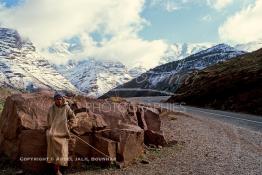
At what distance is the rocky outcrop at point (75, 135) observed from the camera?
13.4 m

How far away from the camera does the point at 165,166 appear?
46.5ft

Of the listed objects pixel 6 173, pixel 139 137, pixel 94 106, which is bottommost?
pixel 6 173

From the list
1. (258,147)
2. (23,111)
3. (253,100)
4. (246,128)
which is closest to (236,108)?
(253,100)

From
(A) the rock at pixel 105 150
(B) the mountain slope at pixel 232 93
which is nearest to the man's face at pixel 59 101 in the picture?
(A) the rock at pixel 105 150

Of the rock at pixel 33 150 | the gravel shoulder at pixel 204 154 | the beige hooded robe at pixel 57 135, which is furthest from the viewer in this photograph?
the gravel shoulder at pixel 204 154

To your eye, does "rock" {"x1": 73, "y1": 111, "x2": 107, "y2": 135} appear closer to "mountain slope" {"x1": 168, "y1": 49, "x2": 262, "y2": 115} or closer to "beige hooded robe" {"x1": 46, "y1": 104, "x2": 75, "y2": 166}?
"beige hooded robe" {"x1": 46, "y1": 104, "x2": 75, "y2": 166}

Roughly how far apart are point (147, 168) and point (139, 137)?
4.63ft

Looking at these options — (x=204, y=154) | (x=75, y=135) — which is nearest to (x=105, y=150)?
(x=75, y=135)

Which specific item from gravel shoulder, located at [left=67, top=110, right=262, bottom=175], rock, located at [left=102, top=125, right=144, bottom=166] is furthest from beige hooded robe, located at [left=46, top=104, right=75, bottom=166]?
rock, located at [left=102, top=125, right=144, bottom=166]

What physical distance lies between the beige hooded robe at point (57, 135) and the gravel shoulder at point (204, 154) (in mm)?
878

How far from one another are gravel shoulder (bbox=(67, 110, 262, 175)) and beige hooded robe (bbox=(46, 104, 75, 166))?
0.88 m

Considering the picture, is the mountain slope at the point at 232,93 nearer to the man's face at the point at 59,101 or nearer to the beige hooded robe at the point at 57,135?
the beige hooded robe at the point at 57,135

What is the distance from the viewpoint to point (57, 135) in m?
12.8

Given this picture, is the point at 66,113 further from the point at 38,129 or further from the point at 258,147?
the point at 258,147
